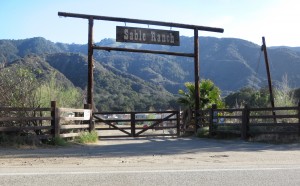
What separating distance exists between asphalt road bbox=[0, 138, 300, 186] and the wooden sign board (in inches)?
362

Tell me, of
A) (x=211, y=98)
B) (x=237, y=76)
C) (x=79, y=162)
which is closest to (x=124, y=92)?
(x=237, y=76)

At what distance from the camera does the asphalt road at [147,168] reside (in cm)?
754

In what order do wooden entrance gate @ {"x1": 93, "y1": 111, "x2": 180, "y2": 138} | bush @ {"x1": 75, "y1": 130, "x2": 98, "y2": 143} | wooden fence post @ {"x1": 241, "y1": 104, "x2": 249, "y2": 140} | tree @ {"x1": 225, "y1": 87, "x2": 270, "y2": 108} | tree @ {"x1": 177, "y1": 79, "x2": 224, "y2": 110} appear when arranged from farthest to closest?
tree @ {"x1": 225, "y1": 87, "x2": 270, "y2": 108} < tree @ {"x1": 177, "y1": 79, "x2": 224, "y2": 110} < wooden entrance gate @ {"x1": 93, "y1": 111, "x2": 180, "y2": 138} < wooden fence post @ {"x1": 241, "y1": 104, "x2": 249, "y2": 140} < bush @ {"x1": 75, "y1": 130, "x2": 98, "y2": 143}

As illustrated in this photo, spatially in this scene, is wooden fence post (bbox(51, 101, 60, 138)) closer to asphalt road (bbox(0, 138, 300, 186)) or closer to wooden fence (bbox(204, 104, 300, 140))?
asphalt road (bbox(0, 138, 300, 186))

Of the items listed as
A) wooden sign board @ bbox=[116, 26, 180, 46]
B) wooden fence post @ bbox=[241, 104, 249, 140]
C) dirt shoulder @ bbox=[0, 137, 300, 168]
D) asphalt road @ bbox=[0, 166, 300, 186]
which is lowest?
dirt shoulder @ bbox=[0, 137, 300, 168]

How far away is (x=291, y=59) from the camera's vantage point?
10175 cm

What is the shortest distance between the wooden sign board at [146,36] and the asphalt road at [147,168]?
919cm

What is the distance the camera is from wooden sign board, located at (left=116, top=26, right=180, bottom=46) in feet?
68.8

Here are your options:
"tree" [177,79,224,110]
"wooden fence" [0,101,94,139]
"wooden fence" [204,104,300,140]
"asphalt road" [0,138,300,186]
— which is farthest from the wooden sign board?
"asphalt road" [0,138,300,186]

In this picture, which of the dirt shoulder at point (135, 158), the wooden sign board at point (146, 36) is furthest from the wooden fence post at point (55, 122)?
the wooden sign board at point (146, 36)

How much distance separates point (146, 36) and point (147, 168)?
13.0m

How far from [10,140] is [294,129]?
10841 mm

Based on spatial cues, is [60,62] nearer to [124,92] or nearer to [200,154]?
[124,92]

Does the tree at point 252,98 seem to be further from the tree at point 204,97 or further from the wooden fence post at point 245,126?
the wooden fence post at point 245,126
